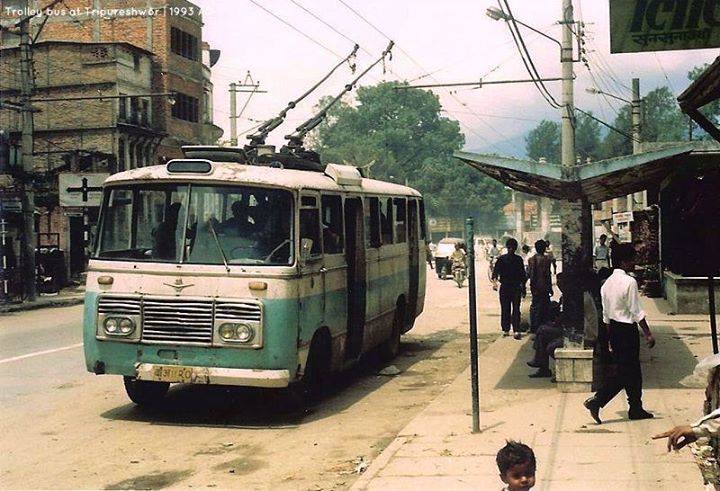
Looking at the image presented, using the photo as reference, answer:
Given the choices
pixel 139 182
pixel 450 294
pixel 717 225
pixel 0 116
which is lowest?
pixel 450 294

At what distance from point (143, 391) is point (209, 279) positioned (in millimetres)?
2050

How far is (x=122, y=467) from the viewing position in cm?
819

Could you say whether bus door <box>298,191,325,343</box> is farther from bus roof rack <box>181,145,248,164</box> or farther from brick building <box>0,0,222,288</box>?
brick building <box>0,0,222,288</box>

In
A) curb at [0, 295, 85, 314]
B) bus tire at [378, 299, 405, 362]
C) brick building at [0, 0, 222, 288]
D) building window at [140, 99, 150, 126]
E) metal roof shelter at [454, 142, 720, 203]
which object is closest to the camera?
metal roof shelter at [454, 142, 720, 203]

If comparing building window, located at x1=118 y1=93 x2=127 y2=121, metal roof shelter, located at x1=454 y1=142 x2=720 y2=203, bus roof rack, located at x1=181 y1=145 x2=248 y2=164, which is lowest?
metal roof shelter, located at x1=454 y1=142 x2=720 y2=203

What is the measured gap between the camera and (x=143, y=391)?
10.9m

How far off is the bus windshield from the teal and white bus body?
0.01m

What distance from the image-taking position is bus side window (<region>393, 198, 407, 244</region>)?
50.2 feet

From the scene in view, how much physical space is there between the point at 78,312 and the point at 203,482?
61.8 feet

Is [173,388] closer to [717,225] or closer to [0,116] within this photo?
[717,225]

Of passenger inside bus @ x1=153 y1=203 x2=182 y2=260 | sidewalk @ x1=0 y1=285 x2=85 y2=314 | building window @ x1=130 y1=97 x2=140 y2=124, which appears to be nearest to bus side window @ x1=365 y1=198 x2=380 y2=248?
passenger inside bus @ x1=153 y1=203 x2=182 y2=260

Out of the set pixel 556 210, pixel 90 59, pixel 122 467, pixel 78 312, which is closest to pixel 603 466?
pixel 122 467

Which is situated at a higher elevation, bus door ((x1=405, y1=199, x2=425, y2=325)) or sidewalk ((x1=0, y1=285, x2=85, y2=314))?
bus door ((x1=405, y1=199, x2=425, y2=325))

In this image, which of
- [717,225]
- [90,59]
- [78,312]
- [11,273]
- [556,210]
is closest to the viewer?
[717,225]
